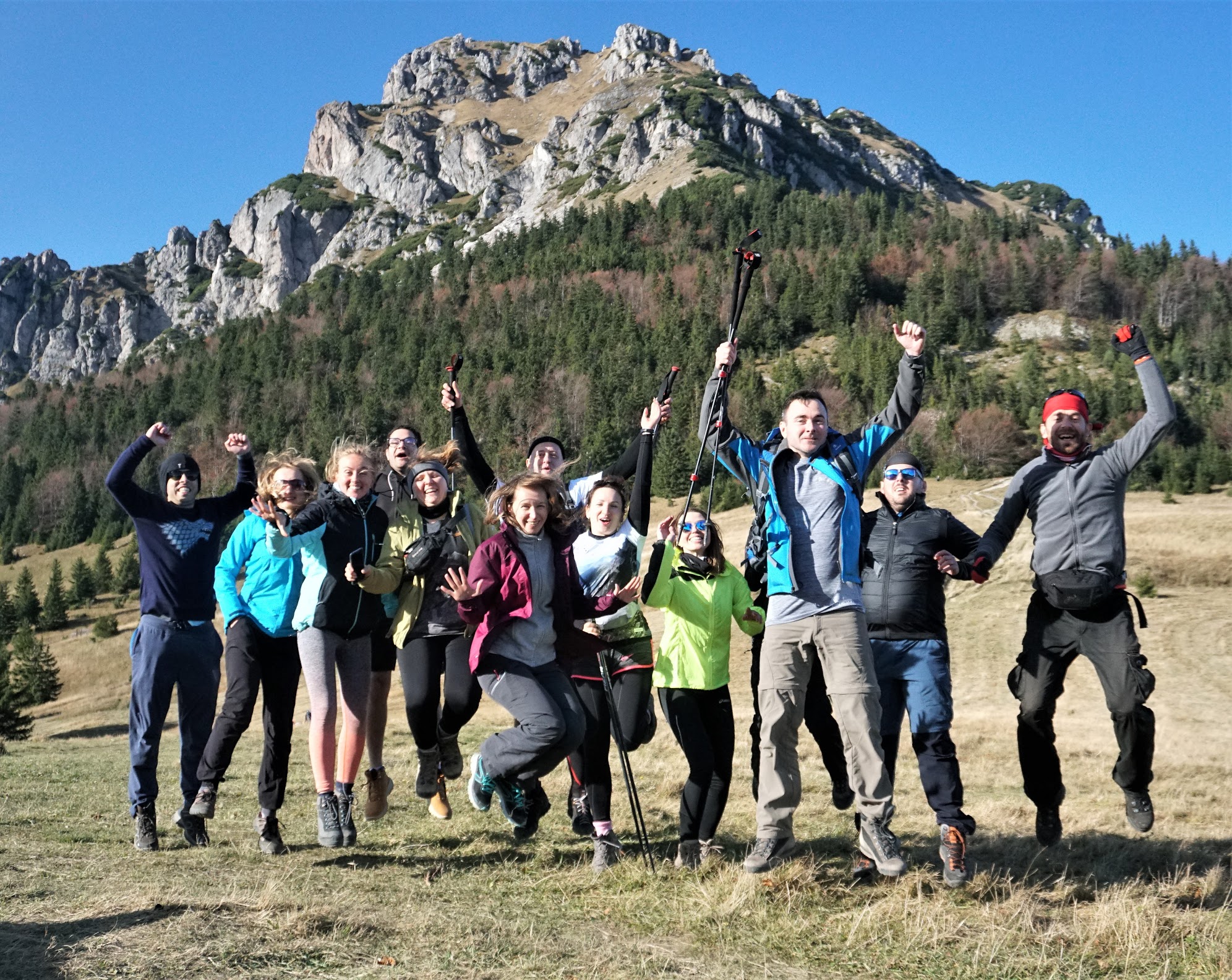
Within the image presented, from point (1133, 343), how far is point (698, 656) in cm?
371

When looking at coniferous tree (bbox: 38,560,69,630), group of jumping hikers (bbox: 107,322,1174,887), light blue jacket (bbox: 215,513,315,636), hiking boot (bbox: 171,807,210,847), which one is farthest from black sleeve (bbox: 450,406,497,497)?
coniferous tree (bbox: 38,560,69,630)

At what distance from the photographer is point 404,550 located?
22.9 ft

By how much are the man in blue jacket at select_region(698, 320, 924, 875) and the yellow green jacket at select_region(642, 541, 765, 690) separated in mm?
694

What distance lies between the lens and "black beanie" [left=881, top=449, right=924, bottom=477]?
6820mm

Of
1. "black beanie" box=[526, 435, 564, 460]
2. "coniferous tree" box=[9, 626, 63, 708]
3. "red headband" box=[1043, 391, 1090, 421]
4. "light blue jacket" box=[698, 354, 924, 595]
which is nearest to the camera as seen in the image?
"light blue jacket" box=[698, 354, 924, 595]

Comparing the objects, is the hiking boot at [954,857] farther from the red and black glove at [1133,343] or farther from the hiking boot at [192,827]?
the hiking boot at [192,827]

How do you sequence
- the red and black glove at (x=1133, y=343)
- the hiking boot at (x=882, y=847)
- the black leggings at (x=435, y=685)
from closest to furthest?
the hiking boot at (x=882, y=847) < the red and black glove at (x=1133, y=343) < the black leggings at (x=435, y=685)

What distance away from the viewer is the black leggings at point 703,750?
20.9ft

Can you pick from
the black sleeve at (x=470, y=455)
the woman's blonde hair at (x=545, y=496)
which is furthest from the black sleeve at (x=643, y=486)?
the black sleeve at (x=470, y=455)

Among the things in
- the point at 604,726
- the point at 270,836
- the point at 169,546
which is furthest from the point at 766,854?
the point at 169,546

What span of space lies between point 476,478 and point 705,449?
2.08m

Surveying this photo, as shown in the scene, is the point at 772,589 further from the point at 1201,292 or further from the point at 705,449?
the point at 1201,292

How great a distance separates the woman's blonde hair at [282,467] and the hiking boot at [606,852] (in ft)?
10.8

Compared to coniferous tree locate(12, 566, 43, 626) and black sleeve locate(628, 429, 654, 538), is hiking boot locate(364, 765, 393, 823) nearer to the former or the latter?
black sleeve locate(628, 429, 654, 538)
